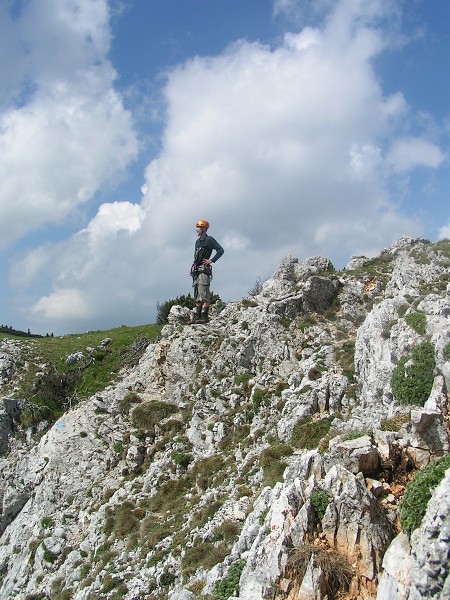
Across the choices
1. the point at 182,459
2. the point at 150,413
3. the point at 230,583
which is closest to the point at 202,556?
the point at 230,583

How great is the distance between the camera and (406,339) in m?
21.4

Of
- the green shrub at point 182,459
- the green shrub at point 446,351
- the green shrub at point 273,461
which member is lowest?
the green shrub at point 182,459

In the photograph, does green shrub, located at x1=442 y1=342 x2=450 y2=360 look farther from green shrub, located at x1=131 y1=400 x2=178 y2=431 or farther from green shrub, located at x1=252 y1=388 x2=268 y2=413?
green shrub, located at x1=131 y1=400 x2=178 y2=431

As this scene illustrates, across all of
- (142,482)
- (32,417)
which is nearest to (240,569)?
(142,482)

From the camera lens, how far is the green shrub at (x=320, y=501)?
12.5 m

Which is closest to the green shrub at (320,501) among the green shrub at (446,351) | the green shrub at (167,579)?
the green shrub at (167,579)

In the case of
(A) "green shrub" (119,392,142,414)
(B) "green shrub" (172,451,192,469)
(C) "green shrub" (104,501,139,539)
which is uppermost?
(A) "green shrub" (119,392,142,414)

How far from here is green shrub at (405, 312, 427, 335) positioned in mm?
21297

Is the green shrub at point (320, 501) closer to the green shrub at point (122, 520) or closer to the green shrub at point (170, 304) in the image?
the green shrub at point (122, 520)

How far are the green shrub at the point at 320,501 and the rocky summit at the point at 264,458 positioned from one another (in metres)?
0.06

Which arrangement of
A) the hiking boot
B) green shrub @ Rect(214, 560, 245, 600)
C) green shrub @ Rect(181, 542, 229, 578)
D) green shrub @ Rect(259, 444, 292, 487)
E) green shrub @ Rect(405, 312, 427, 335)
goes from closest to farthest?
1. green shrub @ Rect(214, 560, 245, 600)
2. green shrub @ Rect(181, 542, 229, 578)
3. green shrub @ Rect(259, 444, 292, 487)
4. green shrub @ Rect(405, 312, 427, 335)
5. the hiking boot

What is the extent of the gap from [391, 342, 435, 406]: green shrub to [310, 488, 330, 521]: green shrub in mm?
7768

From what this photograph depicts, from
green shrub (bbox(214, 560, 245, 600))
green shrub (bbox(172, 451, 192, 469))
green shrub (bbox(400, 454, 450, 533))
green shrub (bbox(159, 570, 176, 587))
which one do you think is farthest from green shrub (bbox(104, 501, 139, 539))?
green shrub (bbox(400, 454, 450, 533))

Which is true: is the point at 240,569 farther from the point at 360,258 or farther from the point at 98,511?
the point at 360,258
